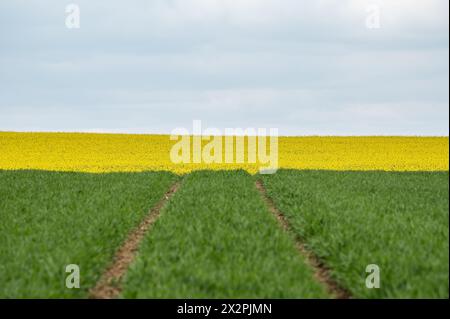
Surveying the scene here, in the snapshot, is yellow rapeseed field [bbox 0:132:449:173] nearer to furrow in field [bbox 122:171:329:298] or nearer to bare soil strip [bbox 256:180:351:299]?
furrow in field [bbox 122:171:329:298]

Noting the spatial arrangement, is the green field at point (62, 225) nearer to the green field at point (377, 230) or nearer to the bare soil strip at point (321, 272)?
the bare soil strip at point (321, 272)

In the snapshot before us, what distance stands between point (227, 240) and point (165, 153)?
36.9m

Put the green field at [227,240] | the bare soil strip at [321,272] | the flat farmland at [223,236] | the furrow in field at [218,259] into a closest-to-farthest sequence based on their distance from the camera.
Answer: the furrow in field at [218,259] < the green field at [227,240] < the flat farmland at [223,236] < the bare soil strip at [321,272]

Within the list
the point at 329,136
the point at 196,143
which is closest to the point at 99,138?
the point at 196,143

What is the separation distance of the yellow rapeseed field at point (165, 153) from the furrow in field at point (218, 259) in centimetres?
1875

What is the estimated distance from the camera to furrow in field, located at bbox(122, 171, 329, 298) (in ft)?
32.2

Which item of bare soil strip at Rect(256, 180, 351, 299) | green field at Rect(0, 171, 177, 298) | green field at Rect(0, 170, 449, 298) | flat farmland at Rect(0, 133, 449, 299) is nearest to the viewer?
green field at Rect(0, 170, 449, 298)

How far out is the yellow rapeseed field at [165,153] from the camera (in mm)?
39975

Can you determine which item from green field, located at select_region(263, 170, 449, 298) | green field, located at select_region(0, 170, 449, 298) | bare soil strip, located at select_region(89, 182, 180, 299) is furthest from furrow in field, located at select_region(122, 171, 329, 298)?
green field, located at select_region(263, 170, 449, 298)

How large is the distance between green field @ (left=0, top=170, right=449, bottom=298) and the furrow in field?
0.03 metres

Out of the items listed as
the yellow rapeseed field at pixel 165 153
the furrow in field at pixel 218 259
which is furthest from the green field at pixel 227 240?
the yellow rapeseed field at pixel 165 153

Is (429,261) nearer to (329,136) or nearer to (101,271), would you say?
(101,271)

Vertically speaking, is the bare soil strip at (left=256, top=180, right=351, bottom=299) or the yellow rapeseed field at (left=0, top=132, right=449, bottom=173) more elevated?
the yellow rapeseed field at (left=0, top=132, right=449, bottom=173)

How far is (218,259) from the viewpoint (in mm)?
11781
